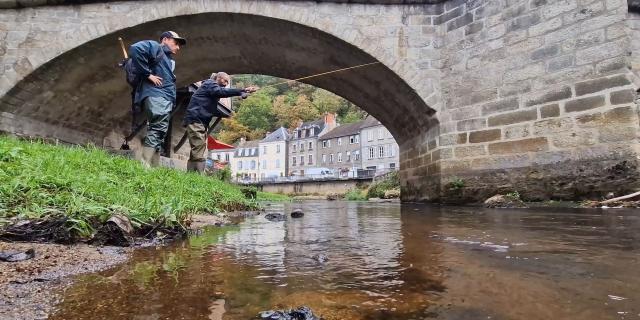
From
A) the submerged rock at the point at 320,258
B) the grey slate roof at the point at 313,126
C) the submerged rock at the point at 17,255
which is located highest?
the grey slate roof at the point at 313,126

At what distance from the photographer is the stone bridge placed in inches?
253

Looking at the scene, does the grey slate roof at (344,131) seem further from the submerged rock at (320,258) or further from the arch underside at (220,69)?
the submerged rock at (320,258)

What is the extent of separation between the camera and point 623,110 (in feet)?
20.2

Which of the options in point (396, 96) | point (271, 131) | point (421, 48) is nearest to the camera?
point (421, 48)

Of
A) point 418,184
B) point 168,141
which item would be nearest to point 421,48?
point 418,184

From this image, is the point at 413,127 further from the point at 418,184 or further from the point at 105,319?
the point at 105,319

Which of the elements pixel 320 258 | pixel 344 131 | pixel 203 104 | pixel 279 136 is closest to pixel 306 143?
pixel 279 136

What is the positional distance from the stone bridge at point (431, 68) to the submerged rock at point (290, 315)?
6.55 meters

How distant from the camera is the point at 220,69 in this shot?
12.5 meters

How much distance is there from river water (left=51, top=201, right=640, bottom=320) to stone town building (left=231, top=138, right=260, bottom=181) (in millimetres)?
62099

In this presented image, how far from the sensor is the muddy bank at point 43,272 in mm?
1040

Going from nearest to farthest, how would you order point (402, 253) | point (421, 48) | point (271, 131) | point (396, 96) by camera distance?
point (402, 253)
point (421, 48)
point (396, 96)
point (271, 131)

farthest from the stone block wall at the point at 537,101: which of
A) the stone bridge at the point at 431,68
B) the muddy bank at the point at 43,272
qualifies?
the muddy bank at the point at 43,272

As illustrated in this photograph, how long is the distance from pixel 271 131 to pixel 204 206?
221 ft
